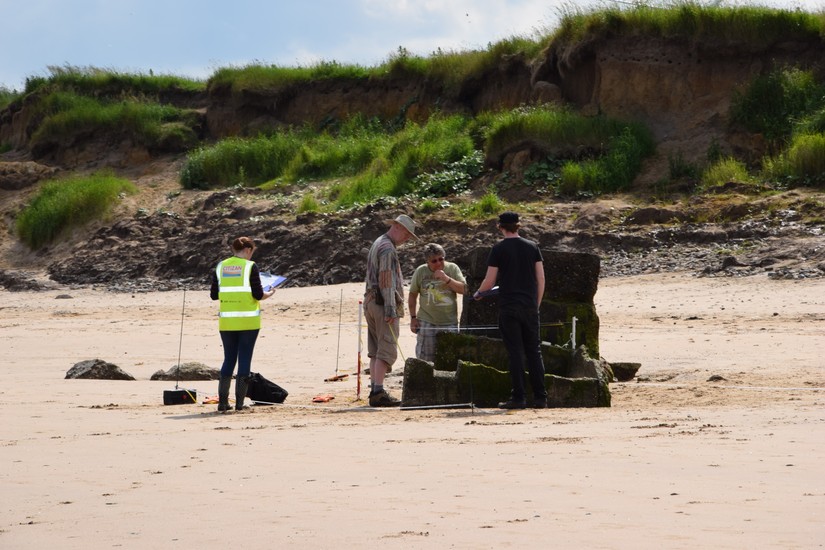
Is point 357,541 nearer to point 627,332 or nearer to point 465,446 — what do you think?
point 465,446

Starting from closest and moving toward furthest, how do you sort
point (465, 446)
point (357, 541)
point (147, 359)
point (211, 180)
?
1. point (357, 541)
2. point (465, 446)
3. point (147, 359)
4. point (211, 180)

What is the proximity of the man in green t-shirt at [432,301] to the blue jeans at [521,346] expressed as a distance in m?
1.27

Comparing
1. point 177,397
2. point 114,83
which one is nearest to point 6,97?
point 114,83

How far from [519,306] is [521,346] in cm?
32

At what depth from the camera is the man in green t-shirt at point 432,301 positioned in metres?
11.2

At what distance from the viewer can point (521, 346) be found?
10047 millimetres

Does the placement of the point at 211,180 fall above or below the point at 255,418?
above

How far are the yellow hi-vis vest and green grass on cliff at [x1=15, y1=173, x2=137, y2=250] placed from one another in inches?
824

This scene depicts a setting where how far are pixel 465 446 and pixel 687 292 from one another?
11.4 m

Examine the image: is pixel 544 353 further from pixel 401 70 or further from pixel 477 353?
pixel 401 70

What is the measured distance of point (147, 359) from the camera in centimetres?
1580

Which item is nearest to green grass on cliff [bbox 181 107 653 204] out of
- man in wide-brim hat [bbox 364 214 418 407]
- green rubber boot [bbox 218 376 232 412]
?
man in wide-brim hat [bbox 364 214 418 407]

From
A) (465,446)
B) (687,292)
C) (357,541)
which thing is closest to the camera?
(357,541)

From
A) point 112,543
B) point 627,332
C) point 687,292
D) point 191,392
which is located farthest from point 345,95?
point 112,543
